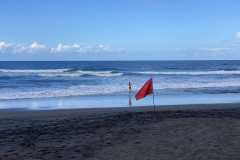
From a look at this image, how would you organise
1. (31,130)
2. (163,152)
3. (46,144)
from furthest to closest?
1. (31,130)
2. (46,144)
3. (163,152)

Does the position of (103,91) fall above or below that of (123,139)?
above

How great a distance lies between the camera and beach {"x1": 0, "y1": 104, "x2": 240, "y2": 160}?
541 cm

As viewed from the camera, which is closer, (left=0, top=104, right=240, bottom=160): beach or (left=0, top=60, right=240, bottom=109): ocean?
(left=0, top=104, right=240, bottom=160): beach

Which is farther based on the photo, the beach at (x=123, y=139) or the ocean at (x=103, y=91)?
the ocean at (x=103, y=91)

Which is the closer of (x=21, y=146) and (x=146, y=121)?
(x=21, y=146)

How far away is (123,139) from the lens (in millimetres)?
6520

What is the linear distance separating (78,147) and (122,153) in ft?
3.68

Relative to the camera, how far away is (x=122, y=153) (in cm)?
548

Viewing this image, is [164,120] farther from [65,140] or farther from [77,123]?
[65,140]

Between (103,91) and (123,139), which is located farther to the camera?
(103,91)

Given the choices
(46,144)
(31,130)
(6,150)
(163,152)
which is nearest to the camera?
(163,152)

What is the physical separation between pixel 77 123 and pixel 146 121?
220cm

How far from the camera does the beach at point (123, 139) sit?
541 centimetres

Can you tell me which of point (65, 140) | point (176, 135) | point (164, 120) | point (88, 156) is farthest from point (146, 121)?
point (88, 156)
